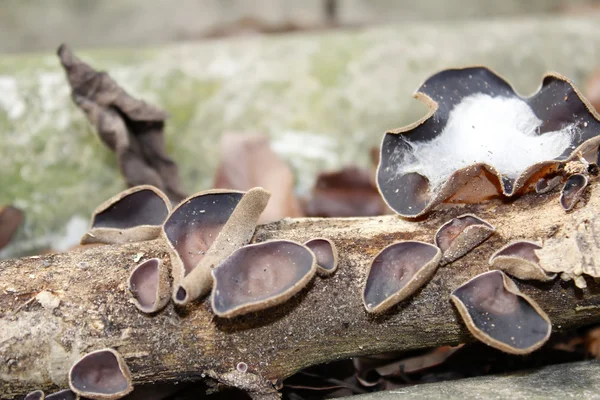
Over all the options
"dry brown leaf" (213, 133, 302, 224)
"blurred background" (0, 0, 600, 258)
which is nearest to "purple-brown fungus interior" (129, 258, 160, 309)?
"dry brown leaf" (213, 133, 302, 224)

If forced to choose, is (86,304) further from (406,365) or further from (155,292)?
(406,365)

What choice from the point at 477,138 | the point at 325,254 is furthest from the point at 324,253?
the point at 477,138

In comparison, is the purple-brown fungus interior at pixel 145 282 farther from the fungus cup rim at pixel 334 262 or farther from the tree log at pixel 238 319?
A: the fungus cup rim at pixel 334 262

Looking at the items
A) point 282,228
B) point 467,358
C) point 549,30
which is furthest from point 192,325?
point 549,30

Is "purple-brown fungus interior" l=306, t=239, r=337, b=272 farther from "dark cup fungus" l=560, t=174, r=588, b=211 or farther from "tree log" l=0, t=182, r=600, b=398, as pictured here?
"dark cup fungus" l=560, t=174, r=588, b=211

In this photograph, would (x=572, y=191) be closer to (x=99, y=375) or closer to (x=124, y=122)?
(x=99, y=375)

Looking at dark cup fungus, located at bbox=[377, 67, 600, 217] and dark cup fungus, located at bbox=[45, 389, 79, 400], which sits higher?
dark cup fungus, located at bbox=[377, 67, 600, 217]
